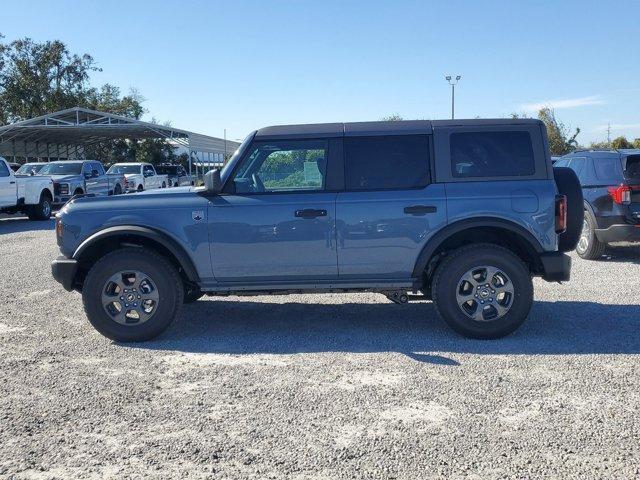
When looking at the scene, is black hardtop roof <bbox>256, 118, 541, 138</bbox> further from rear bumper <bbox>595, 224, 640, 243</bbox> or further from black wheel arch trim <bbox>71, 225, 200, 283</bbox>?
rear bumper <bbox>595, 224, 640, 243</bbox>

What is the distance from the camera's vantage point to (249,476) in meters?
3.28

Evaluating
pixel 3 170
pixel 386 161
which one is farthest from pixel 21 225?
pixel 386 161

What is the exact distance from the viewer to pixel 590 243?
9891 millimetres

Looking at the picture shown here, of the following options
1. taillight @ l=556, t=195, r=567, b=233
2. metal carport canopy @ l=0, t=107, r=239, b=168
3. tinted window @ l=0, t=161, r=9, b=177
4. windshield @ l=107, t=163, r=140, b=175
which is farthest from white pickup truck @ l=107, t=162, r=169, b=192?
taillight @ l=556, t=195, r=567, b=233

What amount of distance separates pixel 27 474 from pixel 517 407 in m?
2.89

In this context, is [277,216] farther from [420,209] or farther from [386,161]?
[420,209]

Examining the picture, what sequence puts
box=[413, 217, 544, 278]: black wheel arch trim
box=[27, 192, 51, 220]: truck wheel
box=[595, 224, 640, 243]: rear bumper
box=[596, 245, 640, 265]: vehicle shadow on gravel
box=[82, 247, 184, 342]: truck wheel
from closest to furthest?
1. box=[413, 217, 544, 278]: black wheel arch trim
2. box=[82, 247, 184, 342]: truck wheel
3. box=[595, 224, 640, 243]: rear bumper
4. box=[596, 245, 640, 265]: vehicle shadow on gravel
5. box=[27, 192, 51, 220]: truck wheel

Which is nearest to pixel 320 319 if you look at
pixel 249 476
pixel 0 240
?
pixel 249 476

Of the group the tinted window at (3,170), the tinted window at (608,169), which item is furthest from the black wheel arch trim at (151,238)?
the tinted window at (3,170)

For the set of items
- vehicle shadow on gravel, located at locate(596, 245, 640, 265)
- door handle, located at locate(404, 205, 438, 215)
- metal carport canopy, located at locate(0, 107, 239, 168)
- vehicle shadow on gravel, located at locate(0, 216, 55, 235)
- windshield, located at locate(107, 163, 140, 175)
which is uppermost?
metal carport canopy, located at locate(0, 107, 239, 168)

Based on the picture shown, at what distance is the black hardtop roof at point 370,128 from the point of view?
5.84 metres

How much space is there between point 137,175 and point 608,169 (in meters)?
21.8

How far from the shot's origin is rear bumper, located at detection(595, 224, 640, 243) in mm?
9289

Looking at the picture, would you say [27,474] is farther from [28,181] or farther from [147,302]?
[28,181]
